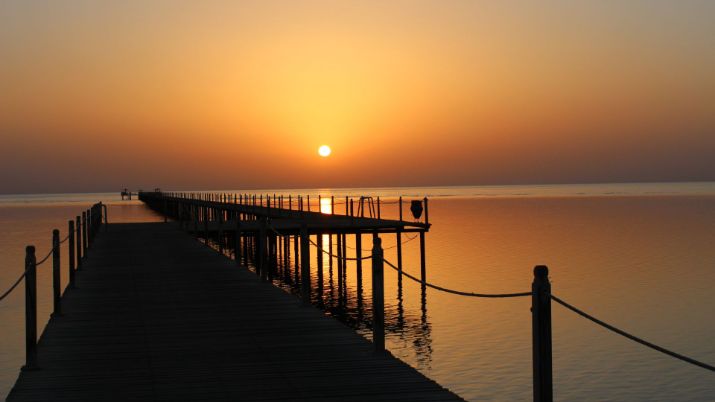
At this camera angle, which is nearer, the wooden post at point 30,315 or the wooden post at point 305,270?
the wooden post at point 30,315

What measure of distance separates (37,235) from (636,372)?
6937cm

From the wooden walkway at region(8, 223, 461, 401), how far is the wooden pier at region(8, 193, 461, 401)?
16 mm

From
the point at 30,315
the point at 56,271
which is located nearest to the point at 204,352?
the point at 30,315

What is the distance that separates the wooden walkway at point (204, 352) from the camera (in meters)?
8.66

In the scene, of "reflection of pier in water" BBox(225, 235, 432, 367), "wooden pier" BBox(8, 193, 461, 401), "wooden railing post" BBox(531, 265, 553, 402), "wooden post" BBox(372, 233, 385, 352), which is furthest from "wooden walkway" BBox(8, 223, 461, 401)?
"reflection of pier in water" BBox(225, 235, 432, 367)

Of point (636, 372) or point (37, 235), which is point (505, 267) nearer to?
point (636, 372)

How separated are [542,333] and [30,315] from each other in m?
6.52

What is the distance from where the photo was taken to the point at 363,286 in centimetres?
3819

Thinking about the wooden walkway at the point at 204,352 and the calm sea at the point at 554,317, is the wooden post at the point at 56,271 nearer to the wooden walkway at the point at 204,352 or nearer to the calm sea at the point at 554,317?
the wooden walkway at the point at 204,352

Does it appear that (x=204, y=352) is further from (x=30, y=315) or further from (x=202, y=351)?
(x=30, y=315)

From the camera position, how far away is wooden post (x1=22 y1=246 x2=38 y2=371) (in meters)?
9.74

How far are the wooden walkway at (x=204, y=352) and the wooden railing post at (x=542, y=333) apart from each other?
125cm

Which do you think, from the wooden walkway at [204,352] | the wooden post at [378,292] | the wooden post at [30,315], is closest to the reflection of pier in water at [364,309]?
the wooden walkway at [204,352]

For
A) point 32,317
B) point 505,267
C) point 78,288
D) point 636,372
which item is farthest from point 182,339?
point 505,267
